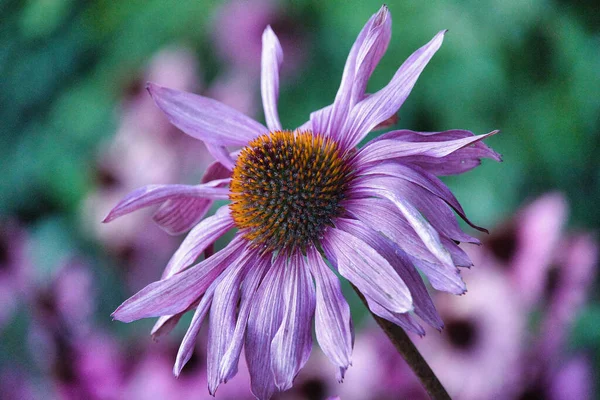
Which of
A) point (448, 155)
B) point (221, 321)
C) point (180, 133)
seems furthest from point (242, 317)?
→ point (180, 133)

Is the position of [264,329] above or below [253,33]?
below

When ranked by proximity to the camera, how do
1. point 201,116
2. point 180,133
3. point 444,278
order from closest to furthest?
point 444,278
point 201,116
point 180,133

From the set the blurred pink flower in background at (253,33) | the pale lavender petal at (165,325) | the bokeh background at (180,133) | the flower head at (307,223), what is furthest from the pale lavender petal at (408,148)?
the blurred pink flower in background at (253,33)

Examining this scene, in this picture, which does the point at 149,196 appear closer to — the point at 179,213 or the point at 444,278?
the point at 179,213

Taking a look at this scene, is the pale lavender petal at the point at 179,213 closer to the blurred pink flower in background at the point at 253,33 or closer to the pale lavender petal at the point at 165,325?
the pale lavender petal at the point at 165,325

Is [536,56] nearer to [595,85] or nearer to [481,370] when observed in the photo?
[595,85]

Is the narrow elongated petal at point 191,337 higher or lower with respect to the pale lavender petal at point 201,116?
lower
